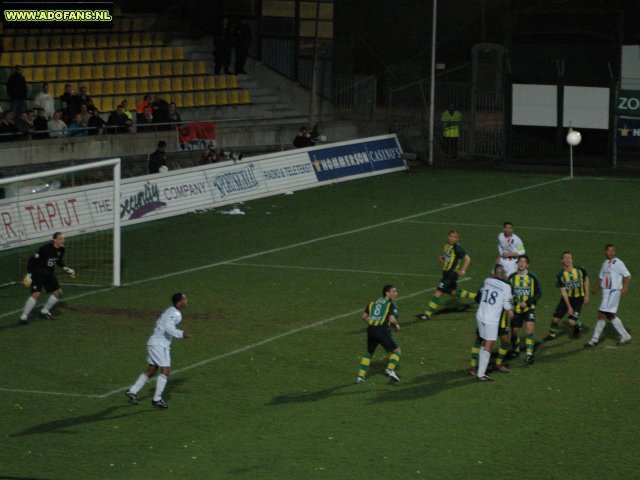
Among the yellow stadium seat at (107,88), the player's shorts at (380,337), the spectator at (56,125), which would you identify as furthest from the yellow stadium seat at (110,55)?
the player's shorts at (380,337)

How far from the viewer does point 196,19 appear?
48719 mm

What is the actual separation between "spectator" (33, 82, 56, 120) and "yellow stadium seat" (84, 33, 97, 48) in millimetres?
6312

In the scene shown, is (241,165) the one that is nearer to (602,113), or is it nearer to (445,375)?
(602,113)

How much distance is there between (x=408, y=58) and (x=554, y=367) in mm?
32980

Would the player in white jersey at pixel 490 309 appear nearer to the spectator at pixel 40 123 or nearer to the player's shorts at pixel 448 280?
the player's shorts at pixel 448 280

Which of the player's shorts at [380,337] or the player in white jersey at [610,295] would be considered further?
the player in white jersey at [610,295]

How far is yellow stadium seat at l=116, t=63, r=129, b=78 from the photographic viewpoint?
44406mm

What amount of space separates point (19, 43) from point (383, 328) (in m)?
27.3

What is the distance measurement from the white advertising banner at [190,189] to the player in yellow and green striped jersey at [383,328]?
10215 mm

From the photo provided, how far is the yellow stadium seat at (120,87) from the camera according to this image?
144 feet

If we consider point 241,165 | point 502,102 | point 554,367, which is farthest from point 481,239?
point 502,102

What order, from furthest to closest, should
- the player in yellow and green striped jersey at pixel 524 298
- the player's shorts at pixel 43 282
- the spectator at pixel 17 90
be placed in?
the spectator at pixel 17 90 → the player's shorts at pixel 43 282 → the player in yellow and green striped jersey at pixel 524 298

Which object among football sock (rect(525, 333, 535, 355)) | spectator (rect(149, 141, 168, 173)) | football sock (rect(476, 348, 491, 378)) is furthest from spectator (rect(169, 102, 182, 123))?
football sock (rect(476, 348, 491, 378))

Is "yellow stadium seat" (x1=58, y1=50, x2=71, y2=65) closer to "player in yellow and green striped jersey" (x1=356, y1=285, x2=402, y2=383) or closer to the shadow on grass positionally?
"player in yellow and green striped jersey" (x1=356, y1=285, x2=402, y2=383)
